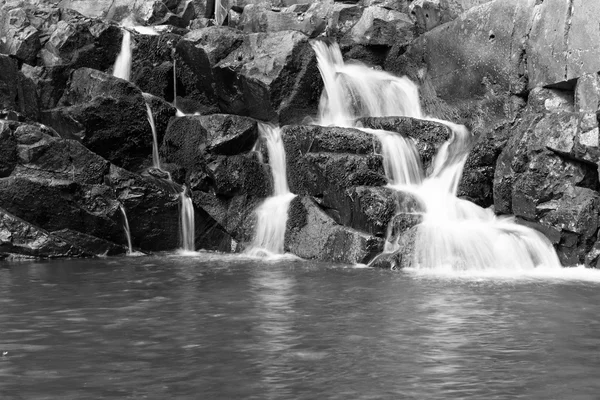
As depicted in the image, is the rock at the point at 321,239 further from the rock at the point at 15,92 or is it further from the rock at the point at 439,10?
the rock at the point at 439,10

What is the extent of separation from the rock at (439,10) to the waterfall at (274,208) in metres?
6.31

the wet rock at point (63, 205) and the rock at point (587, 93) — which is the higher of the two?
the rock at point (587, 93)

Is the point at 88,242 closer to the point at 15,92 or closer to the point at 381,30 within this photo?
the point at 15,92

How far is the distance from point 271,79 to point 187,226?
4309mm

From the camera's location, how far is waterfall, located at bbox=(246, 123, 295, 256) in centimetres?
1638

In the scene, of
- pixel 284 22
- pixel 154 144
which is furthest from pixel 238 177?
pixel 284 22

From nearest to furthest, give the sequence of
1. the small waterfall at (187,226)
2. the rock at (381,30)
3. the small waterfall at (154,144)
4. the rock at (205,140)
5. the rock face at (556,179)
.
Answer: the rock face at (556,179), the small waterfall at (187,226), the rock at (205,140), the small waterfall at (154,144), the rock at (381,30)

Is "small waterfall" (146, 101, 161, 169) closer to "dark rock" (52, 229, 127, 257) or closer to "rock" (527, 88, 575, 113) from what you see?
"dark rock" (52, 229, 127, 257)

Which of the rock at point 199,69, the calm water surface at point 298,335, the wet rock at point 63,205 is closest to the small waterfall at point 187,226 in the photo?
the wet rock at point 63,205

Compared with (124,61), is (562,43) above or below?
below

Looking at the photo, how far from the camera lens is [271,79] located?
19.5 m

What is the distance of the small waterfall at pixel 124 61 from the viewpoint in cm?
2059

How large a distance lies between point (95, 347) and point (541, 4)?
1218 centimetres

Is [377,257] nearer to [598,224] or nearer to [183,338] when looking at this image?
[598,224]
